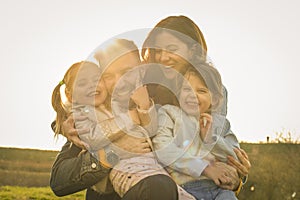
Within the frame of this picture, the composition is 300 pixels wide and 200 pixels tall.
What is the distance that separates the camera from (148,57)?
9.02 ft

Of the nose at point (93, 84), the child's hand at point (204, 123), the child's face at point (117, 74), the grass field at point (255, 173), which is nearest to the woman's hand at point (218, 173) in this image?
the child's hand at point (204, 123)

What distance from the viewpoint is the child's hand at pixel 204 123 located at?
2676 millimetres

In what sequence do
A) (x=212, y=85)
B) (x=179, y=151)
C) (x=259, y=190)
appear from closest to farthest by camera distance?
1. (x=179, y=151)
2. (x=212, y=85)
3. (x=259, y=190)

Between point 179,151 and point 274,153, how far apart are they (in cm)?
411

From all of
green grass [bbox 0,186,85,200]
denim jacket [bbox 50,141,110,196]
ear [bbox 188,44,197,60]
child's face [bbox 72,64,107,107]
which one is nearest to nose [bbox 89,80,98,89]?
child's face [bbox 72,64,107,107]

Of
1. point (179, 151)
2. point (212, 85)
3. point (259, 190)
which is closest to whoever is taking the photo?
point (179, 151)

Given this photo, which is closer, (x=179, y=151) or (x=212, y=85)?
(x=179, y=151)

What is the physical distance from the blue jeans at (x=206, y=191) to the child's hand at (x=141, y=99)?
1.27ft

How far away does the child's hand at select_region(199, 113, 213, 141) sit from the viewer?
268cm

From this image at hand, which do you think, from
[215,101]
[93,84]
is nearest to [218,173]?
[215,101]

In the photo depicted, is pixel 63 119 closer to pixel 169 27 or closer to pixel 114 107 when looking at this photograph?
pixel 114 107

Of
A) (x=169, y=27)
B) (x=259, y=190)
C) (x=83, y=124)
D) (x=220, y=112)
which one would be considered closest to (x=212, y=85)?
(x=220, y=112)

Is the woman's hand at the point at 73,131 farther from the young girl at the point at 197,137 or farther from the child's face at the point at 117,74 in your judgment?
the young girl at the point at 197,137

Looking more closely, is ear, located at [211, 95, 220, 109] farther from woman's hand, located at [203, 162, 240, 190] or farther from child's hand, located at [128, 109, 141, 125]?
child's hand, located at [128, 109, 141, 125]
